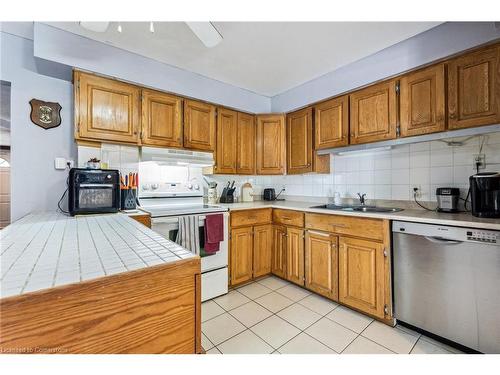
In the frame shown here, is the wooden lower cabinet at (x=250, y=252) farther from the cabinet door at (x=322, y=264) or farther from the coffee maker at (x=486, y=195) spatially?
the coffee maker at (x=486, y=195)

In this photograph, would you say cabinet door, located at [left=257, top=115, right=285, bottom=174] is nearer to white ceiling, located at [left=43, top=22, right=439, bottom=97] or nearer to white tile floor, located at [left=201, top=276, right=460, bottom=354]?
white ceiling, located at [left=43, top=22, right=439, bottom=97]

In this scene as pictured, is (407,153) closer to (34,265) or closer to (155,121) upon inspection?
(155,121)

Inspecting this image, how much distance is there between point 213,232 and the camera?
7.32 feet

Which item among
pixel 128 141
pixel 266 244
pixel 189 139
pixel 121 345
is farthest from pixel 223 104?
pixel 121 345

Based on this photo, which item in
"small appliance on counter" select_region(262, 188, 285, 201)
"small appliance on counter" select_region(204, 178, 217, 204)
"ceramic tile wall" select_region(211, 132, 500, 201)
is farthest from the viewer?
"small appliance on counter" select_region(262, 188, 285, 201)

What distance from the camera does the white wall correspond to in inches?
74.0

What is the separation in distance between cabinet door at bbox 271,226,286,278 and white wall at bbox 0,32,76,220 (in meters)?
2.22

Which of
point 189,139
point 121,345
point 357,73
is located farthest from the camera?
point 189,139

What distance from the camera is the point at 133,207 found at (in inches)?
82.8

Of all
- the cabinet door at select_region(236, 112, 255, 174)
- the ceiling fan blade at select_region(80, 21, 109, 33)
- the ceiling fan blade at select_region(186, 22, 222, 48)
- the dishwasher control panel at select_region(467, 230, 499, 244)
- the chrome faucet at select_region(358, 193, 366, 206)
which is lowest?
the dishwasher control panel at select_region(467, 230, 499, 244)

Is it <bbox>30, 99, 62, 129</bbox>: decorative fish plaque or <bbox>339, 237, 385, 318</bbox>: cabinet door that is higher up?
<bbox>30, 99, 62, 129</bbox>: decorative fish plaque

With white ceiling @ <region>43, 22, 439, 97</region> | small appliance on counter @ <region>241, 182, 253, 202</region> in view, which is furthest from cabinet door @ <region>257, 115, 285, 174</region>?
white ceiling @ <region>43, 22, 439, 97</region>

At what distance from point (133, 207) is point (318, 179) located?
2.20m

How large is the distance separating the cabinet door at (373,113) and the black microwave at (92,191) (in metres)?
2.29
